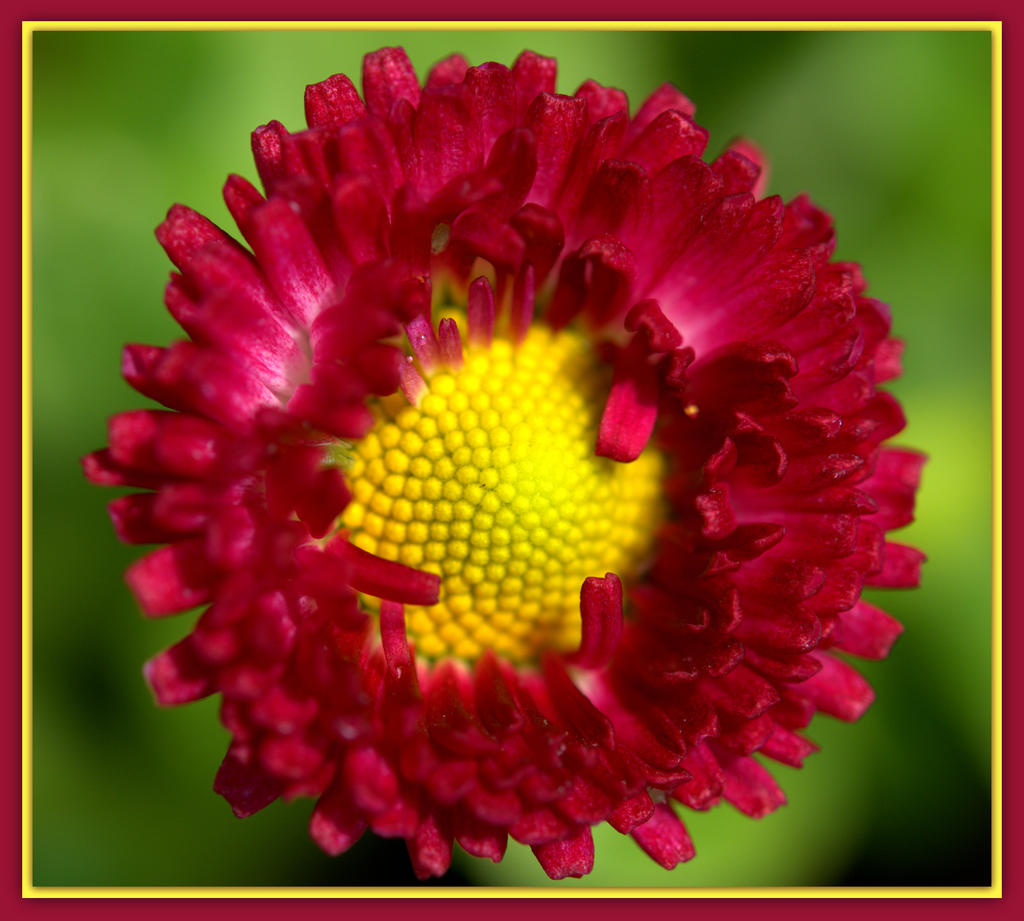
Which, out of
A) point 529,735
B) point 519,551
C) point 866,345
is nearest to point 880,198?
point 866,345

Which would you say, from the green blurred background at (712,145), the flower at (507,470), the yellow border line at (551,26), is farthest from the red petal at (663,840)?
the yellow border line at (551,26)

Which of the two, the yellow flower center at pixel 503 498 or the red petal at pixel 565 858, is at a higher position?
the yellow flower center at pixel 503 498

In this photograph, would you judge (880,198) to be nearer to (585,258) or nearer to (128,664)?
(585,258)

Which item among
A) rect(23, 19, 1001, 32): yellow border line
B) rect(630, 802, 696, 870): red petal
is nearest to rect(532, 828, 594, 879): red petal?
rect(630, 802, 696, 870): red petal

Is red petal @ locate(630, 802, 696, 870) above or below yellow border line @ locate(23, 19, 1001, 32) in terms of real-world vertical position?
below

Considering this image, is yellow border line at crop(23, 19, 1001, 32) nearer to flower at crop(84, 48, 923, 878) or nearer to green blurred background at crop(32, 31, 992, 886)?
green blurred background at crop(32, 31, 992, 886)

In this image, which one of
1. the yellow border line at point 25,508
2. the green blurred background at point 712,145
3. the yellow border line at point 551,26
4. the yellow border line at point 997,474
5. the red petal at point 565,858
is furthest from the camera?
the green blurred background at point 712,145

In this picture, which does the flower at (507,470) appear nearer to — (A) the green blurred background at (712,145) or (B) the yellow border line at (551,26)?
(B) the yellow border line at (551,26)

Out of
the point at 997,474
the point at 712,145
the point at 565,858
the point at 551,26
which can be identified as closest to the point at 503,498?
the point at 565,858
